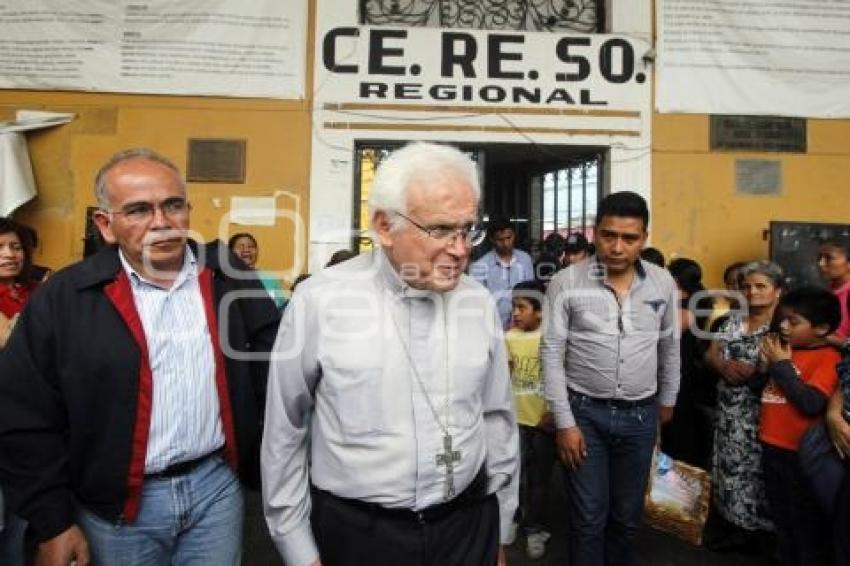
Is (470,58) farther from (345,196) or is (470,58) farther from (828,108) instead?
(828,108)

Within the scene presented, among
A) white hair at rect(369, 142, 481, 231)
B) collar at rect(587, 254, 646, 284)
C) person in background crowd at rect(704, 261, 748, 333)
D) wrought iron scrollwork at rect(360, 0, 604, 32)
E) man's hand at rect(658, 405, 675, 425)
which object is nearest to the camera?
white hair at rect(369, 142, 481, 231)

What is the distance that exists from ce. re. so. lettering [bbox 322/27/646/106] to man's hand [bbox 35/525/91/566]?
6.00 metres

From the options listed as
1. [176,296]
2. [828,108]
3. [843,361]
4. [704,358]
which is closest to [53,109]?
[176,296]

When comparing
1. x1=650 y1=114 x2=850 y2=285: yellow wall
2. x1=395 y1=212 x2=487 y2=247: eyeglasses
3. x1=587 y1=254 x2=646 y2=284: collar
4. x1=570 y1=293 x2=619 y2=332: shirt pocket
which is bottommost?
x1=570 y1=293 x2=619 y2=332: shirt pocket

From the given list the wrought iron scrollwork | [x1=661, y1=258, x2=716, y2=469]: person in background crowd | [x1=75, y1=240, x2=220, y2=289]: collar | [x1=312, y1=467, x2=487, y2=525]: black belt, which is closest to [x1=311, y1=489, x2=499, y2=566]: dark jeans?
[x1=312, y1=467, x2=487, y2=525]: black belt

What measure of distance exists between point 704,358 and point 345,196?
4312 millimetres

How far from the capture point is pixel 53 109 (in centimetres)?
698

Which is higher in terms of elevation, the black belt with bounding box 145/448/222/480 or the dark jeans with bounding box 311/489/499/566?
the black belt with bounding box 145/448/222/480

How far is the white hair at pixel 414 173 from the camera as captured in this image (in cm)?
155

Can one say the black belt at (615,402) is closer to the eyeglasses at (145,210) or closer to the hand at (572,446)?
Answer: the hand at (572,446)

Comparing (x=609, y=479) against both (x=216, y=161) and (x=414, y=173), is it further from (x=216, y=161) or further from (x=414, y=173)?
(x=216, y=161)

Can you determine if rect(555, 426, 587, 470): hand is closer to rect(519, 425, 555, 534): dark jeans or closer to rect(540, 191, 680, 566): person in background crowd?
rect(540, 191, 680, 566): person in background crowd

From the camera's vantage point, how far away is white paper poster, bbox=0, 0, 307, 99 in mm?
6945

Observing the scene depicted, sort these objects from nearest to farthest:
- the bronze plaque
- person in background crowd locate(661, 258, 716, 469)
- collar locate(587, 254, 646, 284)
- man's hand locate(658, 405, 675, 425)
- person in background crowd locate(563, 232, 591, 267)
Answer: collar locate(587, 254, 646, 284), man's hand locate(658, 405, 675, 425), person in background crowd locate(661, 258, 716, 469), person in background crowd locate(563, 232, 591, 267), the bronze plaque
